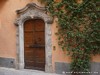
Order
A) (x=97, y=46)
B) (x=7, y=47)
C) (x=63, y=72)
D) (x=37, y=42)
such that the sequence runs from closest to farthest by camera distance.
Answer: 1. (x=97, y=46)
2. (x=63, y=72)
3. (x=37, y=42)
4. (x=7, y=47)

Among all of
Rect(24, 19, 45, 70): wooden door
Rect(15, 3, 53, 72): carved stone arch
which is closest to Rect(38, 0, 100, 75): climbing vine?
Rect(15, 3, 53, 72): carved stone arch

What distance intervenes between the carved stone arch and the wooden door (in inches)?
7.4

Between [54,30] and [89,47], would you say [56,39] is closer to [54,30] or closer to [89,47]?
[54,30]

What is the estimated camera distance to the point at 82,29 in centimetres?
774

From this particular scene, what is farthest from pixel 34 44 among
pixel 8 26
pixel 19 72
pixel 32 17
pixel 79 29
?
pixel 79 29

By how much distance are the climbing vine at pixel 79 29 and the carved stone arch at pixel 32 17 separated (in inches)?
21.4

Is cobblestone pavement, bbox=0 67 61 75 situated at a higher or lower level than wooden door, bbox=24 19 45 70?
lower

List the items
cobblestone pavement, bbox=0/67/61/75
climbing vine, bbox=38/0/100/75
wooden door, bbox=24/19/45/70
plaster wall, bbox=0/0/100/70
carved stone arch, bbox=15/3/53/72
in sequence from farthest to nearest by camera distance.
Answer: plaster wall, bbox=0/0/100/70
wooden door, bbox=24/19/45/70
cobblestone pavement, bbox=0/67/61/75
carved stone arch, bbox=15/3/53/72
climbing vine, bbox=38/0/100/75

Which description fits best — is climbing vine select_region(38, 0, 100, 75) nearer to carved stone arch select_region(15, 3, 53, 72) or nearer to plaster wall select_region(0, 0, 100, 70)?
carved stone arch select_region(15, 3, 53, 72)

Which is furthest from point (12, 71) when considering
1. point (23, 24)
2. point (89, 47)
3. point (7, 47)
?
point (89, 47)

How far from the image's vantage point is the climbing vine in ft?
24.6

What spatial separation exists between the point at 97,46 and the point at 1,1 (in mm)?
5260

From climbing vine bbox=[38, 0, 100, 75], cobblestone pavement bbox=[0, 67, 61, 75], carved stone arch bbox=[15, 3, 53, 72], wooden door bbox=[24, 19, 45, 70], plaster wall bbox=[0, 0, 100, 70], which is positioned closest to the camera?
climbing vine bbox=[38, 0, 100, 75]

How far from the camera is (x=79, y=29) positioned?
780 cm
